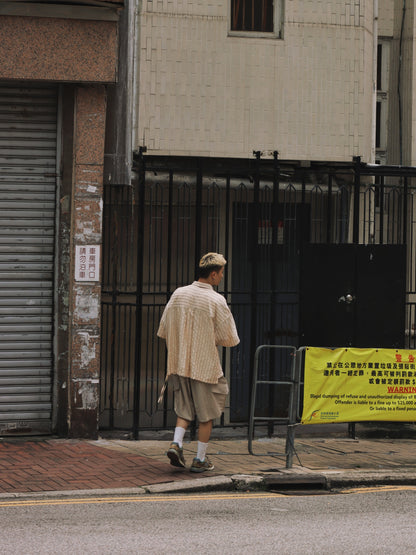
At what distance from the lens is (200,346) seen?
9.66 meters

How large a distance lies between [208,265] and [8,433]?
3246mm

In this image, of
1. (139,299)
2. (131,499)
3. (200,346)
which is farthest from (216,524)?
(139,299)

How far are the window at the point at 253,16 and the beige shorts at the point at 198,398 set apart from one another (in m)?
5.32

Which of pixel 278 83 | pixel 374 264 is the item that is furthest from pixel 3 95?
pixel 374 264

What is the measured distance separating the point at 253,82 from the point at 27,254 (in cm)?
368

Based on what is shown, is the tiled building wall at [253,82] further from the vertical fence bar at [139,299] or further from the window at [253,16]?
the vertical fence bar at [139,299]

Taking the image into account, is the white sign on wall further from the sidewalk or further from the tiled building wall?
the tiled building wall

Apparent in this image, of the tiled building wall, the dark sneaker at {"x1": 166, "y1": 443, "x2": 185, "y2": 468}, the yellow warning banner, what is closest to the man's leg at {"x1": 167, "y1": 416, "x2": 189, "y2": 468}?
the dark sneaker at {"x1": 166, "y1": 443, "x2": 185, "y2": 468}

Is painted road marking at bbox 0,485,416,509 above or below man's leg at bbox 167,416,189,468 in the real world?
below

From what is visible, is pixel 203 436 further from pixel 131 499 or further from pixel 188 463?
pixel 131 499

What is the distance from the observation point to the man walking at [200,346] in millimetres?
9648

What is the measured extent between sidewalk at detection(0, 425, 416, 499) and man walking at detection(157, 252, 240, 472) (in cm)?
45

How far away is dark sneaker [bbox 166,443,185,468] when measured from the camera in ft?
31.1

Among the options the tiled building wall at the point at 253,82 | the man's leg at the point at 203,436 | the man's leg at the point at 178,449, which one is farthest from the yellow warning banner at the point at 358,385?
the tiled building wall at the point at 253,82
